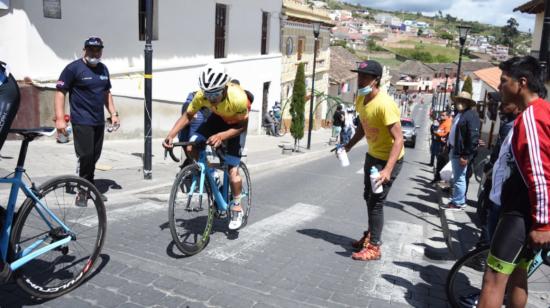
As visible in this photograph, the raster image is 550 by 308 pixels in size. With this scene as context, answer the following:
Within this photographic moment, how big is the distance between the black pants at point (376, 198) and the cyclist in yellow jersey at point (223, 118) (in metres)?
1.34

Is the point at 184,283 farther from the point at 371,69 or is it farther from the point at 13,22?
the point at 13,22

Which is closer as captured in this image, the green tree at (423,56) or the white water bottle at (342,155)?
the white water bottle at (342,155)

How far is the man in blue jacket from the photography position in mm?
7480

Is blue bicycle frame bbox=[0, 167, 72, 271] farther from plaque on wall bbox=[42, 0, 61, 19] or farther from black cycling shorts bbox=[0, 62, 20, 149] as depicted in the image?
plaque on wall bbox=[42, 0, 61, 19]

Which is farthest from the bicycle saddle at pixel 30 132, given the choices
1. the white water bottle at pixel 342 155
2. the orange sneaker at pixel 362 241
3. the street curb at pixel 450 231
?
the street curb at pixel 450 231

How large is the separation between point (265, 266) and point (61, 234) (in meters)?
1.82

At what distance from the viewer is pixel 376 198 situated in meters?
4.93

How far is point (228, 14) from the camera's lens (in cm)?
2125

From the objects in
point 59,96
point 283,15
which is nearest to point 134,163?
point 59,96

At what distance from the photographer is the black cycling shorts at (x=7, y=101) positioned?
313cm

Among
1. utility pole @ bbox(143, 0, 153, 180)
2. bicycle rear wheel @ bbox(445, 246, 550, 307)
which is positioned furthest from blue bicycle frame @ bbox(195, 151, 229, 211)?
utility pole @ bbox(143, 0, 153, 180)

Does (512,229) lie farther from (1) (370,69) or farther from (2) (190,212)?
(2) (190,212)

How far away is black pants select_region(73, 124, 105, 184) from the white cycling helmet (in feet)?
6.73

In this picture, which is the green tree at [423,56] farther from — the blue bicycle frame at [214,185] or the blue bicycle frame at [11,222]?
the blue bicycle frame at [11,222]
